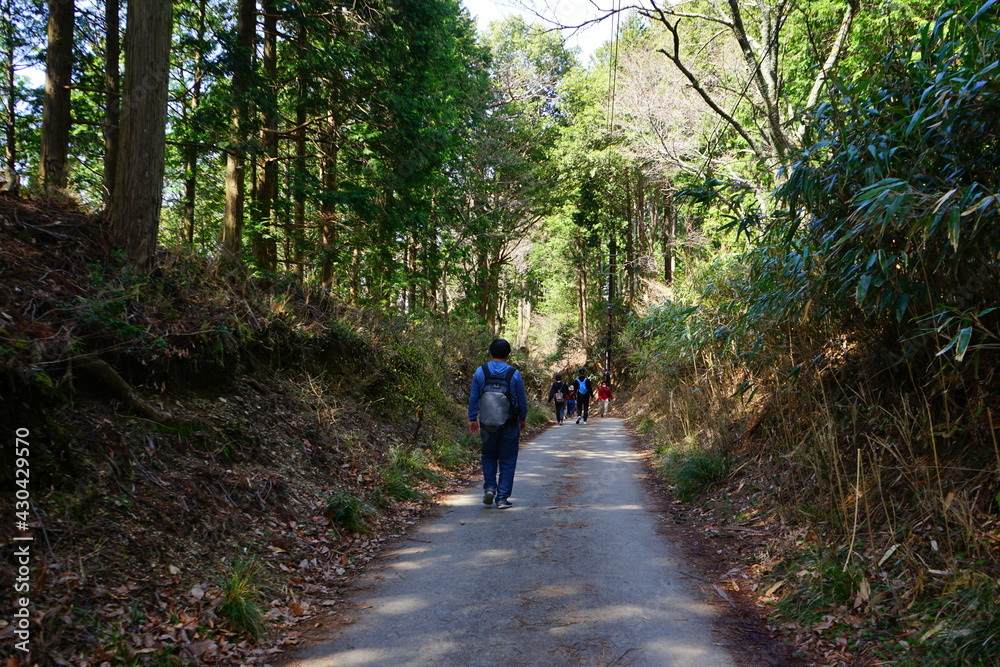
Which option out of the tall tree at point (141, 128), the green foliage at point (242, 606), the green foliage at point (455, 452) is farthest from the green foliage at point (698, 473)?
the tall tree at point (141, 128)

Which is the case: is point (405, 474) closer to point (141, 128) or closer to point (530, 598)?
point (530, 598)

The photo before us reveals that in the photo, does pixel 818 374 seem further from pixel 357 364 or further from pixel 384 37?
pixel 384 37

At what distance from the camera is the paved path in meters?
3.58

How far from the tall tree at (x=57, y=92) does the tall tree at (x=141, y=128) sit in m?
2.50

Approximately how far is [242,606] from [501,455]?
13.5 ft

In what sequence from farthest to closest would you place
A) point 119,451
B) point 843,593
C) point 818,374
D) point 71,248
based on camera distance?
point 71,248 < point 818,374 < point 119,451 < point 843,593

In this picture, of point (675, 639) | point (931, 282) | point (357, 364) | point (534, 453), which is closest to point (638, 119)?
point (534, 453)

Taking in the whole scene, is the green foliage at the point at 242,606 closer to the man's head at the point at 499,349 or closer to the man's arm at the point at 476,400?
the man's arm at the point at 476,400

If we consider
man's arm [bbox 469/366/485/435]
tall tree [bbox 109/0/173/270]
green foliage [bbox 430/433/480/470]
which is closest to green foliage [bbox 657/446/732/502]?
man's arm [bbox 469/366/485/435]

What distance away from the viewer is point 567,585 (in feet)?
15.3

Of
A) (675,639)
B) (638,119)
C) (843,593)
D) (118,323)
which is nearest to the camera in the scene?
(675,639)

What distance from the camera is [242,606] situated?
390 cm

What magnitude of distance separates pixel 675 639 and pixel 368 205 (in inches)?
378

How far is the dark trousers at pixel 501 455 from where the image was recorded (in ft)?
24.7
